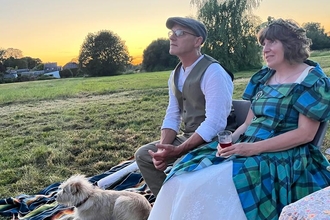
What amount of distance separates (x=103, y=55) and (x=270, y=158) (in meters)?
29.5

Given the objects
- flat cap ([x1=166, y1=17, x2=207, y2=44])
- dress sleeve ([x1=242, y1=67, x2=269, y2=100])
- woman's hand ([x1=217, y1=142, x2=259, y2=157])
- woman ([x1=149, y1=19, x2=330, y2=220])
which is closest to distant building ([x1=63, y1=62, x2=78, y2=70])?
flat cap ([x1=166, y1=17, x2=207, y2=44])

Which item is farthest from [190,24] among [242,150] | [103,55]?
[103,55]

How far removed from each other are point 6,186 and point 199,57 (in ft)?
10.0

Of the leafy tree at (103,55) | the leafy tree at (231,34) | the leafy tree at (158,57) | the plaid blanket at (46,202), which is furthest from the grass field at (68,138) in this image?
the leafy tree at (103,55)

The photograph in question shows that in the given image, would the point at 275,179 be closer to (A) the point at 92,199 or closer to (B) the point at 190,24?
(B) the point at 190,24

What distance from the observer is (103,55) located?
101 ft

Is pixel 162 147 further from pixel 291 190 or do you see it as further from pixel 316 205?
pixel 316 205

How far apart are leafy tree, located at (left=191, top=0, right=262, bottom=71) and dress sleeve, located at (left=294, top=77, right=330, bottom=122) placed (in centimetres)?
1923

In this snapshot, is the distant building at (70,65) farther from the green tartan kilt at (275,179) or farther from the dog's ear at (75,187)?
the green tartan kilt at (275,179)

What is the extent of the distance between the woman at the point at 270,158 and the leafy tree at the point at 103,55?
91.3 ft

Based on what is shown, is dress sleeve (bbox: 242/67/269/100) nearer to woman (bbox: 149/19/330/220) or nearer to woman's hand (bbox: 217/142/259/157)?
woman (bbox: 149/19/330/220)

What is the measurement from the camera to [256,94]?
262cm

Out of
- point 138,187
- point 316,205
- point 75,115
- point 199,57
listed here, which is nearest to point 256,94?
point 199,57

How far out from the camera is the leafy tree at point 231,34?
840 inches
